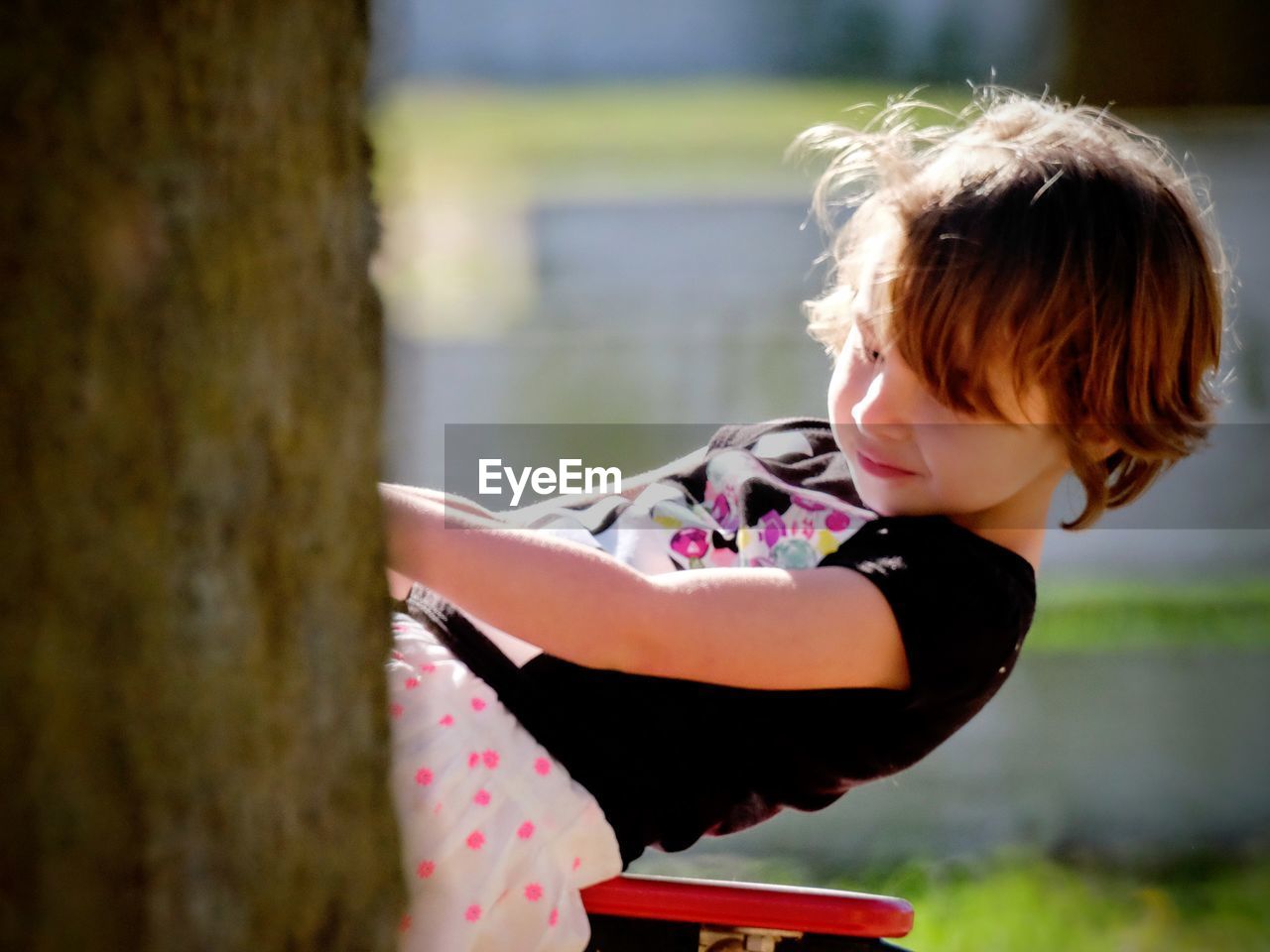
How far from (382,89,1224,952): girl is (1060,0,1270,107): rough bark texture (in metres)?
6.31

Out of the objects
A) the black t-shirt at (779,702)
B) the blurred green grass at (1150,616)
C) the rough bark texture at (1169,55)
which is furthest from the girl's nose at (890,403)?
the rough bark texture at (1169,55)

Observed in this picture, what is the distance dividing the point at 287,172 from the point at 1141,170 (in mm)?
1069

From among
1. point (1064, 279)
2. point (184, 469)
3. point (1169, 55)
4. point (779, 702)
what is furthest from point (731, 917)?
point (1169, 55)

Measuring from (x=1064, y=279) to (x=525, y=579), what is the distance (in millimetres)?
665

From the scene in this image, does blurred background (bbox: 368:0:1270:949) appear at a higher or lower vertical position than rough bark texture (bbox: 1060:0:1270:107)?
lower

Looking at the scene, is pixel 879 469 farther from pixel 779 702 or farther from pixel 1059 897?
pixel 1059 897

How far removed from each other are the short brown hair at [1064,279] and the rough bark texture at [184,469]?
745 millimetres

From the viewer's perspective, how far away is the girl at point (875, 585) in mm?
1450

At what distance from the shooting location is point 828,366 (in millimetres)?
5059

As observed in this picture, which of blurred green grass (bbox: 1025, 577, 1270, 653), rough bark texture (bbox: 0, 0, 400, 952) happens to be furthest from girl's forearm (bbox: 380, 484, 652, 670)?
blurred green grass (bbox: 1025, 577, 1270, 653)

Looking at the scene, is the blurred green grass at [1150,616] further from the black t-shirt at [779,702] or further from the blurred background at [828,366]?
the black t-shirt at [779,702]

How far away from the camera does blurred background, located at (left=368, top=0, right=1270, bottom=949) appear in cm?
372

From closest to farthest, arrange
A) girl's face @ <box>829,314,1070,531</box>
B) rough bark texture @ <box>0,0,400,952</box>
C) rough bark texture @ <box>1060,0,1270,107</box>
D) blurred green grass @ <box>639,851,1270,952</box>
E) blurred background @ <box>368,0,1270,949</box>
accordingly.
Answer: rough bark texture @ <box>0,0,400,952</box> < girl's face @ <box>829,314,1070,531</box> < blurred green grass @ <box>639,851,1270,952</box> < blurred background @ <box>368,0,1270,949</box> < rough bark texture @ <box>1060,0,1270,107</box>

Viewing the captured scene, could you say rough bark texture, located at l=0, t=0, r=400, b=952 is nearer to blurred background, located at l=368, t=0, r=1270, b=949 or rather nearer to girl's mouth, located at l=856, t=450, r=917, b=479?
blurred background, located at l=368, t=0, r=1270, b=949
